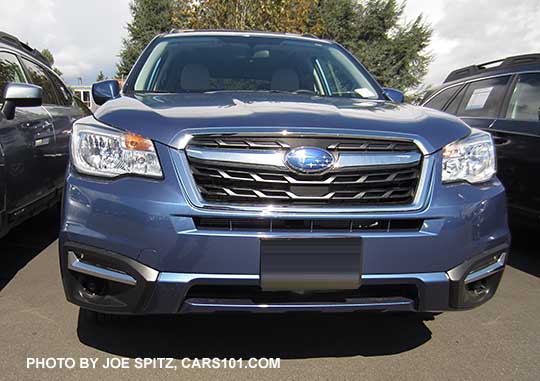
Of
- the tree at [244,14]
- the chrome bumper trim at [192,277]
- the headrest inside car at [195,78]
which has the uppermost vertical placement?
the tree at [244,14]

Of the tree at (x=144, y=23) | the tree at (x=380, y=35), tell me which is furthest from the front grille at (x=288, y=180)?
the tree at (x=144, y=23)

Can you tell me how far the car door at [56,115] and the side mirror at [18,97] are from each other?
0.59 metres

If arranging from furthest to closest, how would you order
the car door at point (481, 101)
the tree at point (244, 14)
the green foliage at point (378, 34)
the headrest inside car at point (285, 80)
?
1. the green foliage at point (378, 34)
2. the tree at point (244, 14)
3. the car door at point (481, 101)
4. the headrest inside car at point (285, 80)

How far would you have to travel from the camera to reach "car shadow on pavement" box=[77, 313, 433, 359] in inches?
96.6

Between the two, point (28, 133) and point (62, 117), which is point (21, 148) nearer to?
point (28, 133)

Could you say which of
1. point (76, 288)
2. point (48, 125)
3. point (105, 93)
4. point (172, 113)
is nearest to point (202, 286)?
point (76, 288)

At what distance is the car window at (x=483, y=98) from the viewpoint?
467 centimetres

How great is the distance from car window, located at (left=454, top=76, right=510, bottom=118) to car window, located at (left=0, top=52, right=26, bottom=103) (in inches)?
162

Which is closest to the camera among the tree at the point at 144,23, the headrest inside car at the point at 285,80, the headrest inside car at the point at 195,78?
the headrest inside car at the point at 195,78

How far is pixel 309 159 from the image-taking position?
6.63 feet

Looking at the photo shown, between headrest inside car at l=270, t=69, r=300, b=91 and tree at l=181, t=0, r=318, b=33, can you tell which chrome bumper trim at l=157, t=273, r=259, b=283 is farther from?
tree at l=181, t=0, r=318, b=33

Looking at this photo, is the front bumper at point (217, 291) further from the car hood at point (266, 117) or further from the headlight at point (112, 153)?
the car hood at point (266, 117)

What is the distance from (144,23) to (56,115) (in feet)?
106

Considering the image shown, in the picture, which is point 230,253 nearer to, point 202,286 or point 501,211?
point 202,286
